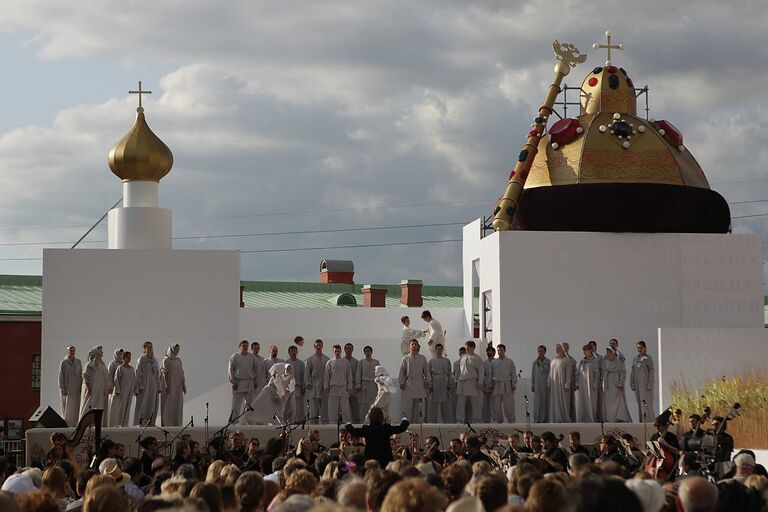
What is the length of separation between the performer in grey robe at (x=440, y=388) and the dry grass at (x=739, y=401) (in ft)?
13.1

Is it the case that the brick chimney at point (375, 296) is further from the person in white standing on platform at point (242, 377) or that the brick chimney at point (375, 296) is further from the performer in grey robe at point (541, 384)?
the person in white standing on platform at point (242, 377)

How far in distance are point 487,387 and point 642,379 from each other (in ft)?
9.21

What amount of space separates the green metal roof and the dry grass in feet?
53.0

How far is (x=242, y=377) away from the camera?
77.8ft

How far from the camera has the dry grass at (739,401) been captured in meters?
21.2

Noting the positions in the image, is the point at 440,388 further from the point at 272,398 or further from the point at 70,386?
the point at 70,386

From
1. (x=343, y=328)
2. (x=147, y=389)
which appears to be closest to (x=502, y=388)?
(x=147, y=389)

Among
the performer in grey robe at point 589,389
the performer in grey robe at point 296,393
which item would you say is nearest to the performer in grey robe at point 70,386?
the performer in grey robe at point 296,393

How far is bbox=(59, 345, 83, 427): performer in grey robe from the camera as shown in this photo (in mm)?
23266

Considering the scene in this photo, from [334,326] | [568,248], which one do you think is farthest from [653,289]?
[334,326]

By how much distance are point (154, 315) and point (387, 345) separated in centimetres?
519

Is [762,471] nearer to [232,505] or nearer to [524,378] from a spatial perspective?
[232,505]

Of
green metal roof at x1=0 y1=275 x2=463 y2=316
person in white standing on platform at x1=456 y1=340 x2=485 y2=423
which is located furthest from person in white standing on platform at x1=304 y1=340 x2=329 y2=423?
green metal roof at x1=0 y1=275 x2=463 y2=316

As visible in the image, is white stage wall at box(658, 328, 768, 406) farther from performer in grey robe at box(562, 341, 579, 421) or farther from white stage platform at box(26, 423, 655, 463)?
white stage platform at box(26, 423, 655, 463)
